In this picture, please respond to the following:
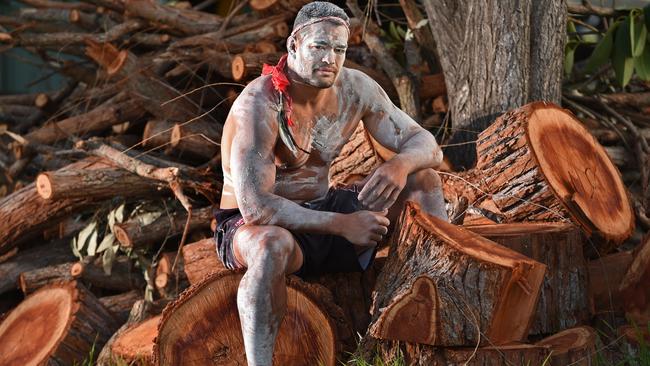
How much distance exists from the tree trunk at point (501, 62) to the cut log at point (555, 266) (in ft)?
3.90

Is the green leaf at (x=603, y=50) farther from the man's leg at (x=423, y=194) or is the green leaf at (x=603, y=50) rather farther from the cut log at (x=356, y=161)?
the man's leg at (x=423, y=194)

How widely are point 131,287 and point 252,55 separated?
1475 millimetres

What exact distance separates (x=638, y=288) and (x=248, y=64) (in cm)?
252

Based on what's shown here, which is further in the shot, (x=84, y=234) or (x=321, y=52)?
(x=84, y=234)

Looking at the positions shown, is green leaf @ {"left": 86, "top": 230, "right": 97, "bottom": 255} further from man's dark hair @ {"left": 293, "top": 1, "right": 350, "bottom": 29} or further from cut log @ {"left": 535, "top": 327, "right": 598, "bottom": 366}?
cut log @ {"left": 535, "top": 327, "right": 598, "bottom": 366}

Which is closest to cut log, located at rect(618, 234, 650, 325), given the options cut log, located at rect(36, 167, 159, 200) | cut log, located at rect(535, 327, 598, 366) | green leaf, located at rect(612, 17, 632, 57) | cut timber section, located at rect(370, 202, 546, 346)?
cut log, located at rect(535, 327, 598, 366)

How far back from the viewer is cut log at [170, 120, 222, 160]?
6270mm

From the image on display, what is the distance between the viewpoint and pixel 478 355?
3.79 m

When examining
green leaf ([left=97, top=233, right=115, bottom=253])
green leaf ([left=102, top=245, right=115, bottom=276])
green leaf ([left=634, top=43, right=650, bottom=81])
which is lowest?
green leaf ([left=102, top=245, right=115, bottom=276])

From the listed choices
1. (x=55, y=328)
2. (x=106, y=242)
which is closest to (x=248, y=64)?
(x=106, y=242)

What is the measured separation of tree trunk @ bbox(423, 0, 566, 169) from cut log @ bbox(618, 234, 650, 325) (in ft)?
3.99

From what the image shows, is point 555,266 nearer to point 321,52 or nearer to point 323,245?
point 323,245

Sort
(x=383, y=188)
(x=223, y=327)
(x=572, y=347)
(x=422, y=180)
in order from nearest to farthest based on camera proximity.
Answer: (x=572, y=347) → (x=383, y=188) → (x=223, y=327) → (x=422, y=180)

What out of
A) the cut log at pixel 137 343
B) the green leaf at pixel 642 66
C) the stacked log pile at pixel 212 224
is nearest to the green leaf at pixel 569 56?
the stacked log pile at pixel 212 224
